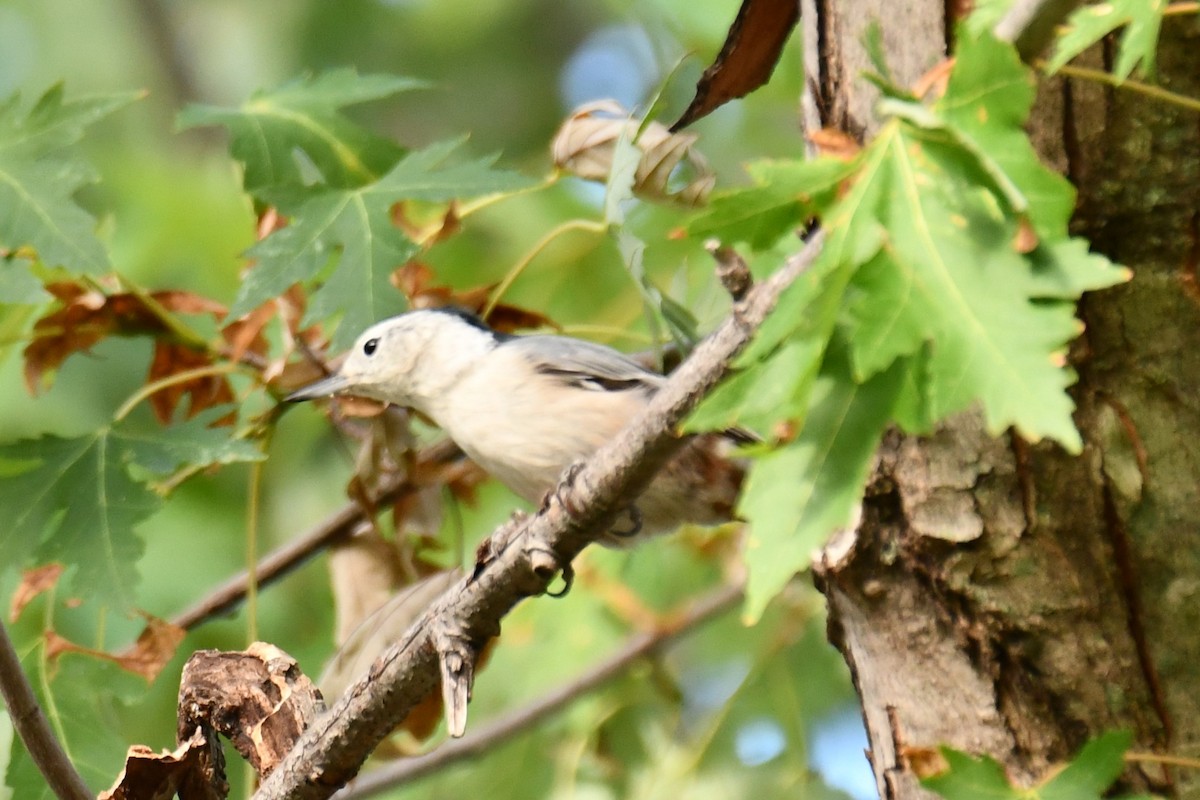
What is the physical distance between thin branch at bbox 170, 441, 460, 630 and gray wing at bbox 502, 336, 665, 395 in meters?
0.30

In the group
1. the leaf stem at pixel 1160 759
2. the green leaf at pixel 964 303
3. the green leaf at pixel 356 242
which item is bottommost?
the leaf stem at pixel 1160 759

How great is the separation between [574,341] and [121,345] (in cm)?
280

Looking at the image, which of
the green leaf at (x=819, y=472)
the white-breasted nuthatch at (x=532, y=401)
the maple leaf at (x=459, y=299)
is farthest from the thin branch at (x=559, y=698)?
the green leaf at (x=819, y=472)

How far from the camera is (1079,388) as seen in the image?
1579 millimetres

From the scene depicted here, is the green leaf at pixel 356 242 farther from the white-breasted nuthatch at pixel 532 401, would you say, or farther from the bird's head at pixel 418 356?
the bird's head at pixel 418 356

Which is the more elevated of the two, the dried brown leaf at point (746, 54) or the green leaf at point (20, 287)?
the dried brown leaf at point (746, 54)

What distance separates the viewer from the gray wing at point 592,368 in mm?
2656

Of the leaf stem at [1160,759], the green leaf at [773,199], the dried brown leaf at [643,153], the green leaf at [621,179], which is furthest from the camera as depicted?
the dried brown leaf at [643,153]

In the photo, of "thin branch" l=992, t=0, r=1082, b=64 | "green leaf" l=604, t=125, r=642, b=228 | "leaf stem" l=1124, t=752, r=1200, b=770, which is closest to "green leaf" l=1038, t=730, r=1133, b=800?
"leaf stem" l=1124, t=752, r=1200, b=770

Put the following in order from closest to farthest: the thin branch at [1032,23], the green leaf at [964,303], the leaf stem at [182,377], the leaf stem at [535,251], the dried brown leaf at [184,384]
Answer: the green leaf at [964,303]
the thin branch at [1032,23]
the leaf stem at [535,251]
the leaf stem at [182,377]
the dried brown leaf at [184,384]

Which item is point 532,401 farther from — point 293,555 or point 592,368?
point 293,555

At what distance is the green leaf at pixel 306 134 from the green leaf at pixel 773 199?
1119mm

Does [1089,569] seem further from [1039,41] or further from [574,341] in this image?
[574,341]

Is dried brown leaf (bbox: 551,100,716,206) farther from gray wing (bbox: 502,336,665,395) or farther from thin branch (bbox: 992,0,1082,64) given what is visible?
gray wing (bbox: 502,336,665,395)
